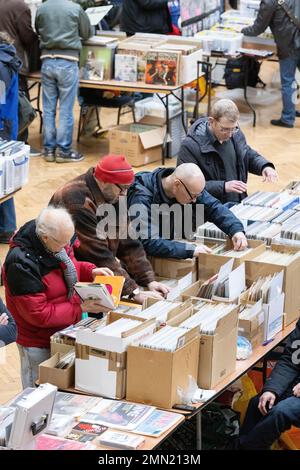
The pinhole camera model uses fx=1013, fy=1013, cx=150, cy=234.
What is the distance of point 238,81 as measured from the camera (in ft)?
40.7

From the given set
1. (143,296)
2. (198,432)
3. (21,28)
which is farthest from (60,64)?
(198,432)

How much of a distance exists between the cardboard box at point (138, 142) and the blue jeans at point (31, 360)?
531cm

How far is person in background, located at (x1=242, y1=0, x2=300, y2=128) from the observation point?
1177cm

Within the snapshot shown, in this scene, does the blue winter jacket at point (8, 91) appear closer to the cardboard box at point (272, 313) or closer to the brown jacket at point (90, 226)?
the brown jacket at point (90, 226)

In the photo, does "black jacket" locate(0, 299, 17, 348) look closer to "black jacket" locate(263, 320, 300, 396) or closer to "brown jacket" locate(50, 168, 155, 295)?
"brown jacket" locate(50, 168, 155, 295)

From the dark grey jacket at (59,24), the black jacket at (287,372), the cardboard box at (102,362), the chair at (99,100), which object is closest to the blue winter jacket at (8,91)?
the dark grey jacket at (59,24)

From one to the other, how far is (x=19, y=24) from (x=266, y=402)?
6213 mm

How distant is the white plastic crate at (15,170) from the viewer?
7418mm

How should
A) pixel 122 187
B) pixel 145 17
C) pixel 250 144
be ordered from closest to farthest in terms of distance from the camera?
pixel 122 187
pixel 250 144
pixel 145 17

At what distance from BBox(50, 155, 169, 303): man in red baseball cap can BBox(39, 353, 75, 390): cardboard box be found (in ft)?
2.91

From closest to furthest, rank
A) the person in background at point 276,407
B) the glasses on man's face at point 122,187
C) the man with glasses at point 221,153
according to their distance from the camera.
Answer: the person in background at point 276,407 → the glasses on man's face at point 122,187 → the man with glasses at point 221,153

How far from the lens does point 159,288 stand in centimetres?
582

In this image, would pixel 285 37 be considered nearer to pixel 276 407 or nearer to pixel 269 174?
pixel 269 174
